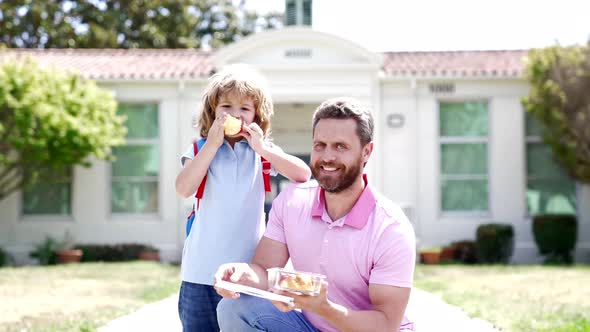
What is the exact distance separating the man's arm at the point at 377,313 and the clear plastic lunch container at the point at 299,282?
0.56 ft

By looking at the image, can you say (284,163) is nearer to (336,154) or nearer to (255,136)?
(255,136)


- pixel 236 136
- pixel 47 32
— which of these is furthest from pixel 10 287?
pixel 47 32

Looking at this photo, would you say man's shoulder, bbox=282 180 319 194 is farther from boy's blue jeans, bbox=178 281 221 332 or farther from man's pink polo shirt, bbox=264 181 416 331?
boy's blue jeans, bbox=178 281 221 332

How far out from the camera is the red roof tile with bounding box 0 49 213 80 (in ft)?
46.6

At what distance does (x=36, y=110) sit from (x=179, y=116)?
9.31ft

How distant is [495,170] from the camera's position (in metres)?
14.2

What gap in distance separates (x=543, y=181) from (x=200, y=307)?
12.2m

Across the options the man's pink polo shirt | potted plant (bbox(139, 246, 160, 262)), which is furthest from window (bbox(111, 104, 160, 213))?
the man's pink polo shirt

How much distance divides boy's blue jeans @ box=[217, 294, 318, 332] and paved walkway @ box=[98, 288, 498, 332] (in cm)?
270

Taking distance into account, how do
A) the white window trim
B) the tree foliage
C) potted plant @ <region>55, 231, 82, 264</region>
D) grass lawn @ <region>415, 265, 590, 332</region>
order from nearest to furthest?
grass lawn @ <region>415, 265, 590, 332</region> → potted plant @ <region>55, 231, 82, 264</region> → the white window trim → the tree foliage

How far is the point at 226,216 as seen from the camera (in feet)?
11.4

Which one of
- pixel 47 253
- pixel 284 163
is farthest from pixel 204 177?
pixel 47 253

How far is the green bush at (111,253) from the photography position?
45.1ft

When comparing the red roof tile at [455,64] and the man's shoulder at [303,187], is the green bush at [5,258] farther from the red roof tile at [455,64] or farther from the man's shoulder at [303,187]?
the man's shoulder at [303,187]
